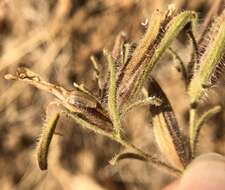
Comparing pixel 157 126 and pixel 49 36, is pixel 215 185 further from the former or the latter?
pixel 49 36

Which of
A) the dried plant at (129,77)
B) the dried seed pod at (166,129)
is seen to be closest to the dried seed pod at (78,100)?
the dried plant at (129,77)

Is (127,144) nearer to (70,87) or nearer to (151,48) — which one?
(151,48)

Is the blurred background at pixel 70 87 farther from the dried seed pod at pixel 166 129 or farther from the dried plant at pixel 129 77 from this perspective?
the dried plant at pixel 129 77

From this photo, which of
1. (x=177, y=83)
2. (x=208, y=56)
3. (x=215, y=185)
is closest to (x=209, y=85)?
(x=208, y=56)

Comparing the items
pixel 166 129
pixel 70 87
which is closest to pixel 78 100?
pixel 166 129

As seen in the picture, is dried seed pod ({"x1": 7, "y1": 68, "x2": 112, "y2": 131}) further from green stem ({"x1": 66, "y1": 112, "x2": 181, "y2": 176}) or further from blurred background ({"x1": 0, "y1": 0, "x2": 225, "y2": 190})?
blurred background ({"x1": 0, "y1": 0, "x2": 225, "y2": 190})

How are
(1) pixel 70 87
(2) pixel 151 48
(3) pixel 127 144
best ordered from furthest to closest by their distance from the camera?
(1) pixel 70 87 → (3) pixel 127 144 → (2) pixel 151 48
